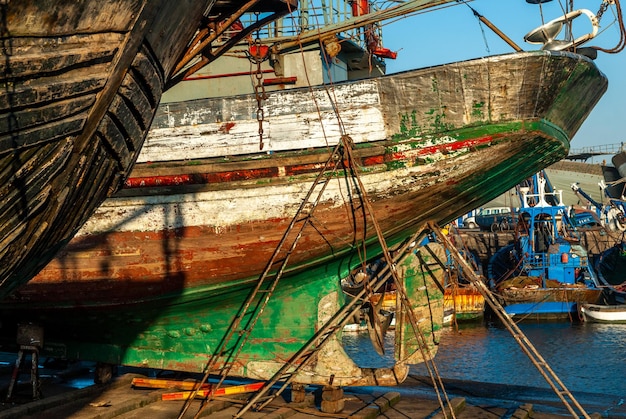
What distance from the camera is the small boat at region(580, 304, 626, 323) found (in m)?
21.4

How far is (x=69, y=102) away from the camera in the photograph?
2.75 m

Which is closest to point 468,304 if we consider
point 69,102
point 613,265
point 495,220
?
point 613,265

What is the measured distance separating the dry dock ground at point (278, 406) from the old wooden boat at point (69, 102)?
13.1ft

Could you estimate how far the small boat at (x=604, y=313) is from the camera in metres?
21.4

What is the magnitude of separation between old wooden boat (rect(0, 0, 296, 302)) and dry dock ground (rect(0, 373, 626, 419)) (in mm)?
3999

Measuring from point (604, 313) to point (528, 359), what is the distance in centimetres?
430

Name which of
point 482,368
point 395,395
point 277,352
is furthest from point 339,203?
point 482,368

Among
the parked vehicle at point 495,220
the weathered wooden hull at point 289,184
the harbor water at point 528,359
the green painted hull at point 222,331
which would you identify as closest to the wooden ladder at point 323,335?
the green painted hull at point 222,331

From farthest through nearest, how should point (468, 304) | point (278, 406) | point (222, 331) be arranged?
point (468, 304)
point (222, 331)
point (278, 406)

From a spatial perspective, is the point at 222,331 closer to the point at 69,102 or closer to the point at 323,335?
the point at 323,335

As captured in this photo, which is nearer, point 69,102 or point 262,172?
point 69,102

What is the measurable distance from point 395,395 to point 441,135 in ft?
10.3

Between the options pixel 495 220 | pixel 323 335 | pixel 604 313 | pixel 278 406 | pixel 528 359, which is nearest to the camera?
pixel 323 335

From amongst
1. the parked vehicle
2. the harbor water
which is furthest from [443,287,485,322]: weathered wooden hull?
the parked vehicle
